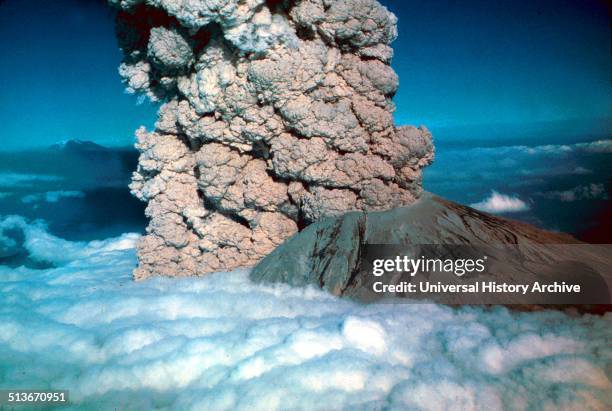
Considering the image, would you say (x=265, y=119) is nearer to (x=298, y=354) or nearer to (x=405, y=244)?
(x=405, y=244)

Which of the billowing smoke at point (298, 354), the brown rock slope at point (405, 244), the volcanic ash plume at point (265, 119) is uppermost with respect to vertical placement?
the volcanic ash plume at point (265, 119)

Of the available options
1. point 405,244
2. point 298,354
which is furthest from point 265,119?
point 298,354

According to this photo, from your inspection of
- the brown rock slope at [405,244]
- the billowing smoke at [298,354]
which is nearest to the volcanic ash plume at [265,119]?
the brown rock slope at [405,244]

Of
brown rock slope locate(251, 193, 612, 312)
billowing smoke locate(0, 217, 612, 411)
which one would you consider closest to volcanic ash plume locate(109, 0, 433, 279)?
brown rock slope locate(251, 193, 612, 312)

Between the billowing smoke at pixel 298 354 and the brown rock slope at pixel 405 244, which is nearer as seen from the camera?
the billowing smoke at pixel 298 354

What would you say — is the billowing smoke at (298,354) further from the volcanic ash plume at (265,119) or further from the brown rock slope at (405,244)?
the volcanic ash plume at (265,119)
